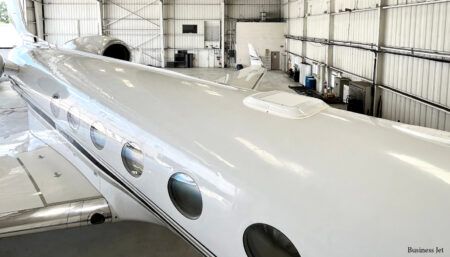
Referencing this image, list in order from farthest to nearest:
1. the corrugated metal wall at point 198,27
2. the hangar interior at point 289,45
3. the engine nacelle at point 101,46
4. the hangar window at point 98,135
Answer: the corrugated metal wall at point 198,27 → the hangar interior at point 289,45 → the engine nacelle at point 101,46 → the hangar window at point 98,135

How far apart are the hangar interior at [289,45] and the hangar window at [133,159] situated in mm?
2125

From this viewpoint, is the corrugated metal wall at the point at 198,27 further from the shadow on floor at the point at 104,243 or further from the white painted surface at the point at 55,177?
the shadow on floor at the point at 104,243

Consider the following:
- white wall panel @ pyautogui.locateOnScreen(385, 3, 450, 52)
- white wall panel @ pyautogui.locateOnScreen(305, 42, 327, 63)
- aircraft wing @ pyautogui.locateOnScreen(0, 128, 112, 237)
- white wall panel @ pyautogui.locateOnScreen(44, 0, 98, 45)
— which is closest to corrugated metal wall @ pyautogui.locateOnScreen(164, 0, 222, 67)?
white wall panel @ pyautogui.locateOnScreen(44, 0, 98, 45)

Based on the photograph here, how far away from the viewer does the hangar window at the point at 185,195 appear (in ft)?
12.0

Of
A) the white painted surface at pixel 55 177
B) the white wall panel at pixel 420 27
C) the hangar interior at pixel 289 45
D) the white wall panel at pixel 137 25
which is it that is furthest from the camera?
the white wall panel at pixel 137 25

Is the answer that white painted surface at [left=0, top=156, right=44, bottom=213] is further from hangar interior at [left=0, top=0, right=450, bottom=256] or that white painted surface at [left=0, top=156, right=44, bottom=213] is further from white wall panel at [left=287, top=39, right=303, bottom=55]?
white wall panel at [left=287, top=39, right=303, bottom=55]

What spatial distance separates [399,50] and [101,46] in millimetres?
9142

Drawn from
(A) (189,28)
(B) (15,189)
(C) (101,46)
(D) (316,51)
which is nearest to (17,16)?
(C) (101,46)

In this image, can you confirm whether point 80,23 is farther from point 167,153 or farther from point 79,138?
point 167,153

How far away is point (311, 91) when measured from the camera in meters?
23.0

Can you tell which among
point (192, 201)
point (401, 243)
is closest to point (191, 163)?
point (192, 201)

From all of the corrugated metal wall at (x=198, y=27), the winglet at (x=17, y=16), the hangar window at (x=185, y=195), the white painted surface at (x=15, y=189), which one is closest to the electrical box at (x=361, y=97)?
the winglet at (x=17, y=16)

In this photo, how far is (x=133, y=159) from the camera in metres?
4.59

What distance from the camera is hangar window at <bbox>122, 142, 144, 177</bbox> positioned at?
4418 millimetres
